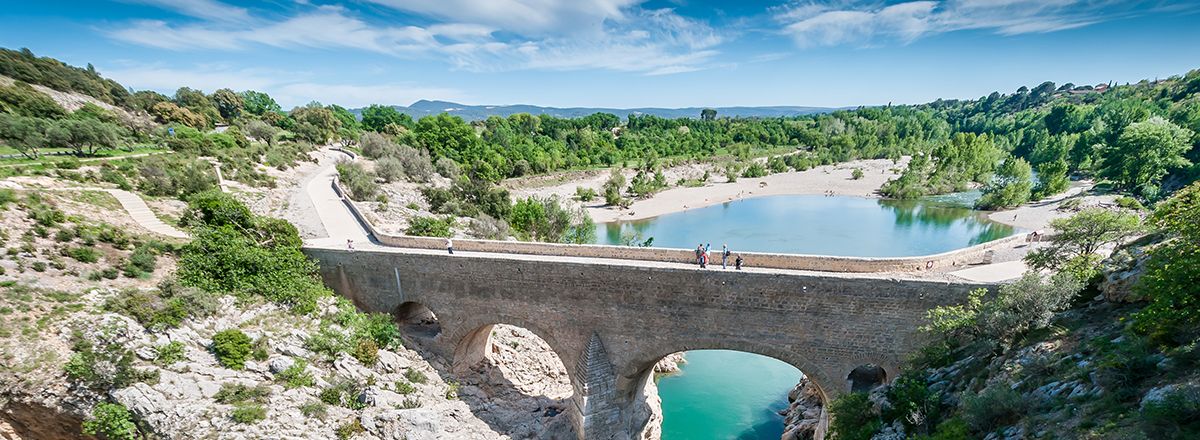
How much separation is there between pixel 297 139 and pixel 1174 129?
8788cm

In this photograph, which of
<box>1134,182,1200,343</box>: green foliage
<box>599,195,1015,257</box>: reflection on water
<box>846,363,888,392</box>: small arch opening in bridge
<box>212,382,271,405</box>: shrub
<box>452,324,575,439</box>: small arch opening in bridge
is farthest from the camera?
<box>599,195,1015,257</box>: reflection on water

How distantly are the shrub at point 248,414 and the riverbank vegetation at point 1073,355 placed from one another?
50.6 feet

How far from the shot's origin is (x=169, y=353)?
1346cm

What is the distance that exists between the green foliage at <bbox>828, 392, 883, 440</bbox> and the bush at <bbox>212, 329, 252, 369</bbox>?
17.0 metres

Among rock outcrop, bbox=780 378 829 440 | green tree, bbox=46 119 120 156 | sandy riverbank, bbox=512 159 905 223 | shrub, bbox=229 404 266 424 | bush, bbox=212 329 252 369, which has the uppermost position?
green tree, bbox=46 119 120 156

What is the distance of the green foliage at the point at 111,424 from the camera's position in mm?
12023

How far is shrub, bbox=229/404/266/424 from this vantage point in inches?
500

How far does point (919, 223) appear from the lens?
172 ft

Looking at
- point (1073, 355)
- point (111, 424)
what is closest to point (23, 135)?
point (111, 424)

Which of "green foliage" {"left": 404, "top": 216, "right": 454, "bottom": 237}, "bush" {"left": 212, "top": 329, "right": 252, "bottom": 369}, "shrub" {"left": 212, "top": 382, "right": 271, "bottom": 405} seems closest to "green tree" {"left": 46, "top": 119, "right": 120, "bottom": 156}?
"green foliage" {"left": 404, "top": 216, "right": 454, "bottom": 237}

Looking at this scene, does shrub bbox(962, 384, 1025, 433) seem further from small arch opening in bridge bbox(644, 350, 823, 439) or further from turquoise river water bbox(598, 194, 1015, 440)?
turquoise river water bbox(598, 194, 1015, 440)

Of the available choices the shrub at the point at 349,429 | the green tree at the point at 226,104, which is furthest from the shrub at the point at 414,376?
the green tree at the point at 226,104

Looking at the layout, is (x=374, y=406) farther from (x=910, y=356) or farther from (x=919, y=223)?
(x=919, y=223)

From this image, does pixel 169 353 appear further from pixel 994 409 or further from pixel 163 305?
pixel 994 409
